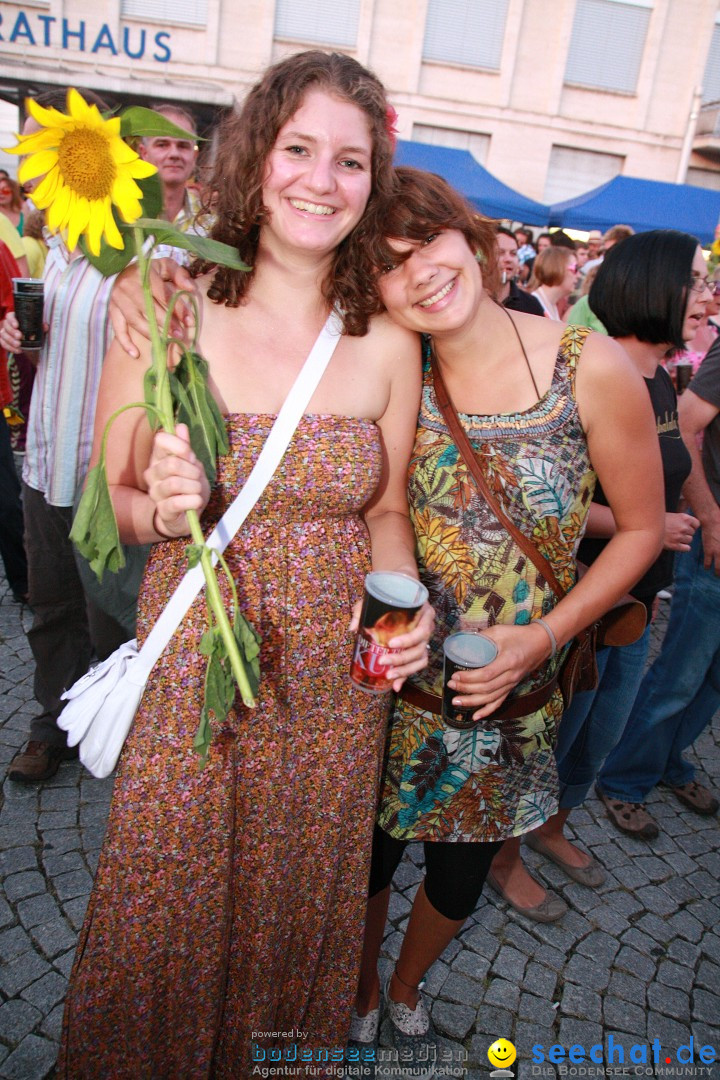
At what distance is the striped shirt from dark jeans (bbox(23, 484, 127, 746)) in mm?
144

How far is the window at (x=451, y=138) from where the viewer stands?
2095cm

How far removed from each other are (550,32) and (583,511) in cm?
2381

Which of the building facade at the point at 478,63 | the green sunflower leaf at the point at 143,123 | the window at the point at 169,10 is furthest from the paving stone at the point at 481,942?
the window at the point at 169,10

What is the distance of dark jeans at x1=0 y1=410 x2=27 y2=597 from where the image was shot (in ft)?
13.7

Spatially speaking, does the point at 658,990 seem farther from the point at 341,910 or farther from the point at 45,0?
the point at 45,0

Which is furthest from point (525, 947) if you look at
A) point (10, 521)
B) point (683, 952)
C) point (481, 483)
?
point (10, 521)

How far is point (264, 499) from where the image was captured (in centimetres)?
156

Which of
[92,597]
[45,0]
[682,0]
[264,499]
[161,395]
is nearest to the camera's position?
[161,395]

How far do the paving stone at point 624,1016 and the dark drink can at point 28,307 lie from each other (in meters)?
3.06

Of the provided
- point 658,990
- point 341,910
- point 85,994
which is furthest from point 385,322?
point 658,990

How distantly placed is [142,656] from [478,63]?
77.6 ft

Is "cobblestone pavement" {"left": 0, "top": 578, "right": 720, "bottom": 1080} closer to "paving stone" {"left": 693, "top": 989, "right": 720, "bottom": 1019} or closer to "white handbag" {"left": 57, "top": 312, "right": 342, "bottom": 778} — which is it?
"paving stone" {"left": 693, "top": 989, "right": 720, "bottom": 1019}

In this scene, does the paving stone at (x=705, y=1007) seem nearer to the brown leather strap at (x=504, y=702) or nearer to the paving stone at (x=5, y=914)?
the brown leather strap at (x=504, y=702)

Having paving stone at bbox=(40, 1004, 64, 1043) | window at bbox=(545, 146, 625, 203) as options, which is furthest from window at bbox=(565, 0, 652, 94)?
paving stone at bbox=(40, 1004, 64, 1043)
